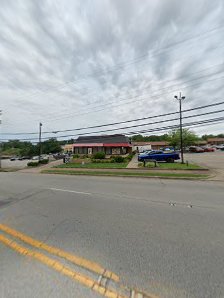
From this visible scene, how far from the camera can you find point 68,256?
3320mm

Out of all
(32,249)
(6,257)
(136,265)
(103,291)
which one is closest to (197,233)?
(136,265)

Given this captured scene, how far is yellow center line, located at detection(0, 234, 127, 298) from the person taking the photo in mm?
2412

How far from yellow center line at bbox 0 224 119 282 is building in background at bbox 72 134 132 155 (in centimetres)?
3976

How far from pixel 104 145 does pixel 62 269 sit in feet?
135

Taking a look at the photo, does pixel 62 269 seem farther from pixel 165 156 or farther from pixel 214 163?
pixel 165 156

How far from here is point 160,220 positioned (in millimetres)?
4891

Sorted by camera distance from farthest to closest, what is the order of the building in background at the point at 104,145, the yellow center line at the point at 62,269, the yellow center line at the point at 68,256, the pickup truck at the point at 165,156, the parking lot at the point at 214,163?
the building in background at the point at 104,145 → the pickup truck at the point at 165,156 → the parking lot at the point at 214,163 → the yellow center line at the point at 68,256 → the yellow center line at the point at 62,269

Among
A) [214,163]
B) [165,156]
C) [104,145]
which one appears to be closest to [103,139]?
[104,145]

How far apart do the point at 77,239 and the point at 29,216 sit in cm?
249

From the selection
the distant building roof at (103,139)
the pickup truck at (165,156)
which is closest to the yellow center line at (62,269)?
the pickup truck at (165,156)

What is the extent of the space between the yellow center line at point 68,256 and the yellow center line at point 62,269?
0.18m

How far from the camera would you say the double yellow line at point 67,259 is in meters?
2.49

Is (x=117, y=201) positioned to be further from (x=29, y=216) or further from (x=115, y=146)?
(x=115, y=146)

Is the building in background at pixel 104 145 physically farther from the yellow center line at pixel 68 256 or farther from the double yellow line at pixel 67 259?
the double yellow line at pixel 67 259
